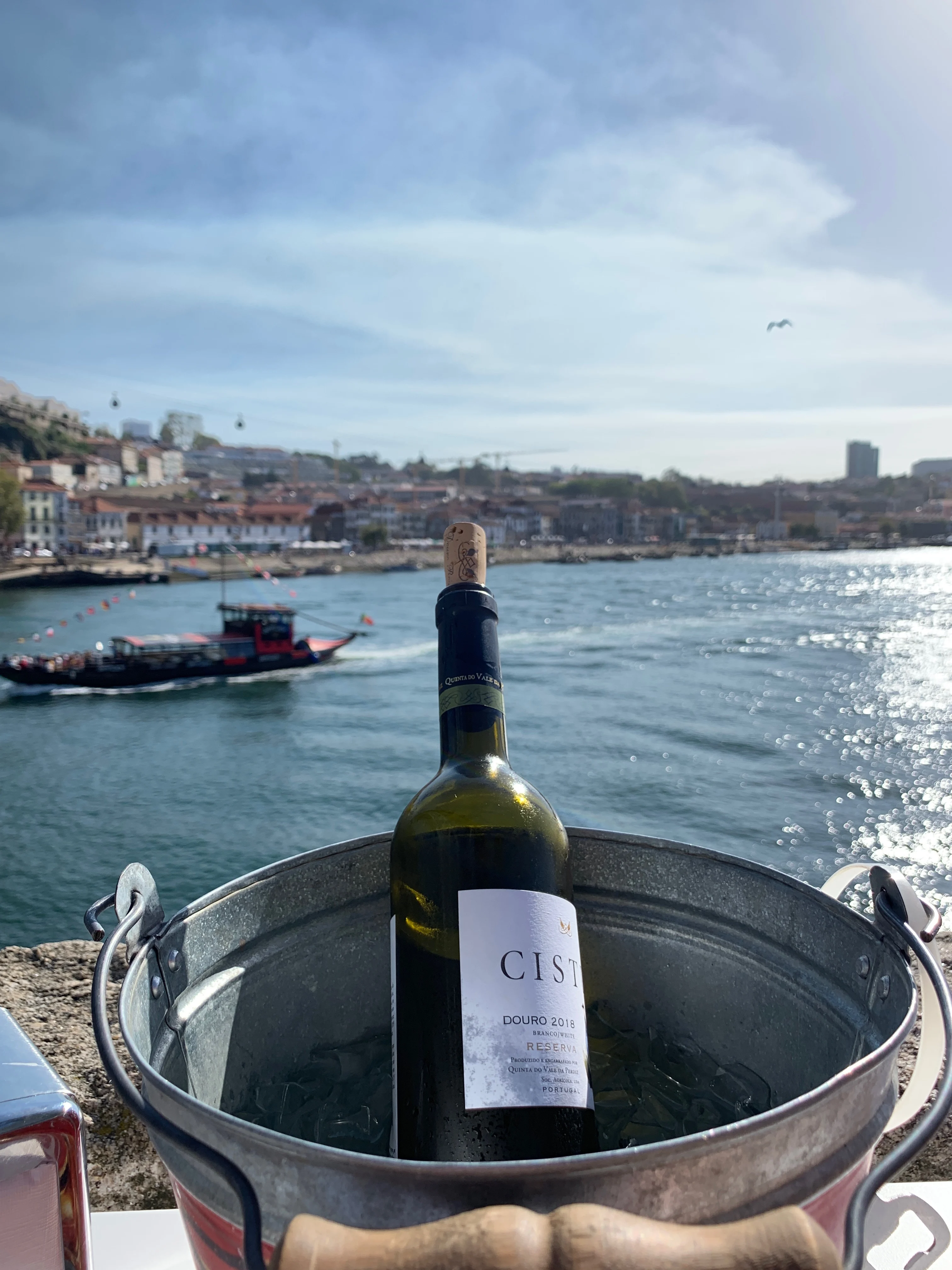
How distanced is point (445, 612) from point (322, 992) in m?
0.35

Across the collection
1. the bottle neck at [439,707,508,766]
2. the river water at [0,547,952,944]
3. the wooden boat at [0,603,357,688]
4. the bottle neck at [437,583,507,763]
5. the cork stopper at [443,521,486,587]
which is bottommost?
the river water at [0,547,952,944]

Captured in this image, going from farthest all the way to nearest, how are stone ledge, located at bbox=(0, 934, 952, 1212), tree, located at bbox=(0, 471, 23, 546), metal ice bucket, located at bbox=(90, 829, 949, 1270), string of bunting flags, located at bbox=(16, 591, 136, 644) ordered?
tree, located at bbox=(0, 471, 23, 546) → string of bunting flags, located at bbox=(16, 591, 136, 644) → stone ledge, located at bbox=(0, 934, 952, 1212) → metal ice bucket, located at bbox=(90, 829, 949, 1270)

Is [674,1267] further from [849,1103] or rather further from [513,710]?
[513,710]

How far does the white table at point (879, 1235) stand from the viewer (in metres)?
0.72

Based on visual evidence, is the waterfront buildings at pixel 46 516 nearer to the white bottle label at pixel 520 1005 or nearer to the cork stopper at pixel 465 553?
the cork stopper at pixel 465 553

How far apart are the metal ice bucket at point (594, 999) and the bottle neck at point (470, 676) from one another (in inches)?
4.6

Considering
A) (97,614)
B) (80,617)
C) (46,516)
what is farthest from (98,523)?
(80,617)

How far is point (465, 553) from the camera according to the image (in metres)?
0.74

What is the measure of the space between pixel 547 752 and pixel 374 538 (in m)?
41.0

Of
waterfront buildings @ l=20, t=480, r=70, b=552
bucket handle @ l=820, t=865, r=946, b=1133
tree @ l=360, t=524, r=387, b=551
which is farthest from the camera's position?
tree @ l=360, t=524, r=387, b=551

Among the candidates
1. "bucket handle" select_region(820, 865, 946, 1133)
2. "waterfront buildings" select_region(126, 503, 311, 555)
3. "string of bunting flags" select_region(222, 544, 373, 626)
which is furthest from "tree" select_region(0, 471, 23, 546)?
"bucket handle" select_region(820, 865, 946, 1133)

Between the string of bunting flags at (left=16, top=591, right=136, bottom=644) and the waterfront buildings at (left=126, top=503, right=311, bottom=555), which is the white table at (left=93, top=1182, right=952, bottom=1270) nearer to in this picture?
the string of bunting flags at (left=16, top=591, right=136, bottom=644)

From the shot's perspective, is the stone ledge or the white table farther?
the stone ledge

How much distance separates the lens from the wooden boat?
47.7 ft
